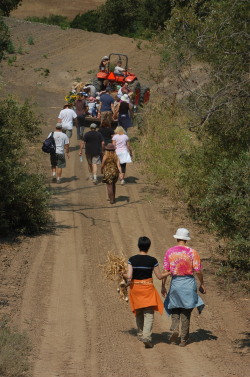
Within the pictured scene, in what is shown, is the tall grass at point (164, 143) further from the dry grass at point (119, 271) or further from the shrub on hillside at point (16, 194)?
the dry grass at point (119, 271)

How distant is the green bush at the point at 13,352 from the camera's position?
26.5 feet

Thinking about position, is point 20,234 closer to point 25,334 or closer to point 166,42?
point 166,42

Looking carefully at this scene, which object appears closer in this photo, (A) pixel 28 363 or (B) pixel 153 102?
(A) pixel 28 363

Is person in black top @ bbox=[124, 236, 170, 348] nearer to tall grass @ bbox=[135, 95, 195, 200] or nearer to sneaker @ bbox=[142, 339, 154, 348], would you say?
sneaker @ bbox=[142, 339, 154, 348]

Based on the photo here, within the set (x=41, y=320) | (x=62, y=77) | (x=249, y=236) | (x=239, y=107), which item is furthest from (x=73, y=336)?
(x=62, y=77)

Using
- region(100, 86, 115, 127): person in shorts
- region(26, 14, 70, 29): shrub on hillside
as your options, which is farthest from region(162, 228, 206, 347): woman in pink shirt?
region(26, 14, 70, 29): shrub on hillside

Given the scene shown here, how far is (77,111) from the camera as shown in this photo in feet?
78.6

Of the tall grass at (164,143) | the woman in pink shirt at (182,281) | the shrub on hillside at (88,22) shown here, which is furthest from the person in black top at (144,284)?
the shrub on hillside at (88,22)

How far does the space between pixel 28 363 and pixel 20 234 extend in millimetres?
7755

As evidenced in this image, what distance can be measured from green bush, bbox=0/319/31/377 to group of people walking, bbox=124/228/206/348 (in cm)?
157

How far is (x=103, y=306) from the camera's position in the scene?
11.9 metres

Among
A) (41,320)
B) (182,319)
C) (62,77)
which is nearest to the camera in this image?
(182,319)

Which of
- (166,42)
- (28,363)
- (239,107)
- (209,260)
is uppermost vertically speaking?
(166,42)

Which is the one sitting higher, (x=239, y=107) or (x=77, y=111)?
(x=239, y=107)
